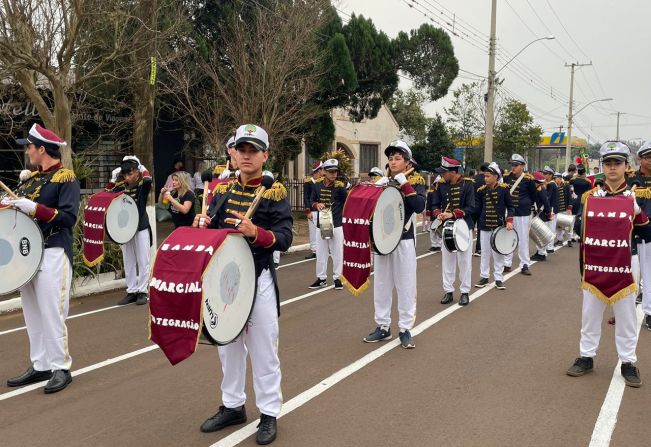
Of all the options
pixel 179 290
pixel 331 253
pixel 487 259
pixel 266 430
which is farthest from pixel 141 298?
pixel 179 290

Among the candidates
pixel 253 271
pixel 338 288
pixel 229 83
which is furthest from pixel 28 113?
pixel 253 271

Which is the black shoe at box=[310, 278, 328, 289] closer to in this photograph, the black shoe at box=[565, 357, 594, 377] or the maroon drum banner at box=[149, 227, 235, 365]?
the black shoe at box=[565, 357, 594, 377]

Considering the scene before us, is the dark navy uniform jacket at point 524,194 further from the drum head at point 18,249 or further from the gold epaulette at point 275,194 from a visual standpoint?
the drum head at point 18,249

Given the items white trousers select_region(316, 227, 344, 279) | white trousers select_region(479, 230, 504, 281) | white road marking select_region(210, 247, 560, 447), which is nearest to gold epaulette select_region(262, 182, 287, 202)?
white road marking select_region(210, 247, 560, 447)

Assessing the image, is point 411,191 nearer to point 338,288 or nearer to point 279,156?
point 338,288

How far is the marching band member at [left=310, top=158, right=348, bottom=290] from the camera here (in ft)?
34.0

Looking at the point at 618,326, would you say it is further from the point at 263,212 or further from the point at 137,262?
the point at 137,262

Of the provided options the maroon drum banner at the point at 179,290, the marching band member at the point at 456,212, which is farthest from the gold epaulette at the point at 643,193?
the maroon drum banner at the point at 179,290

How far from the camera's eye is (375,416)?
469cm

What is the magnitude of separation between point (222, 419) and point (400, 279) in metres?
2.83

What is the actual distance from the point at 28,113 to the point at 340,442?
14.4 m

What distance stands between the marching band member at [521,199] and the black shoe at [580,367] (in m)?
6.34

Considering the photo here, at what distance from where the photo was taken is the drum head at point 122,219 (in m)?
8.47

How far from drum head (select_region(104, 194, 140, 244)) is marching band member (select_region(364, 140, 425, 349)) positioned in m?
3.95
